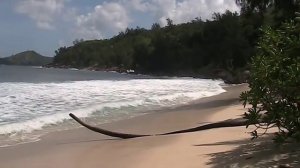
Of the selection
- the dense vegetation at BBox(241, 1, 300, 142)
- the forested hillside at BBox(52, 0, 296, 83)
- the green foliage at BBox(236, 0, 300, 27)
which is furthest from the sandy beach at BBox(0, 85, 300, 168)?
the forested hillside at BBox(52, 0, 296, 83)

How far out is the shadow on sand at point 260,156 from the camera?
6.36 metres

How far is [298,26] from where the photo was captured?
21.8 ft

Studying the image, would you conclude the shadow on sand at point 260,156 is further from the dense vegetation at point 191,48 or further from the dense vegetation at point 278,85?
the dense vegetation at point 191,48

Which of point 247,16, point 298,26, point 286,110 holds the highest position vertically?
point 247,16

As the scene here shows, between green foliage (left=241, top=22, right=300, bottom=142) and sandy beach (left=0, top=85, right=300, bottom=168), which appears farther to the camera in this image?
sandy beach (left=0, top=85, right=300, bottom=168)

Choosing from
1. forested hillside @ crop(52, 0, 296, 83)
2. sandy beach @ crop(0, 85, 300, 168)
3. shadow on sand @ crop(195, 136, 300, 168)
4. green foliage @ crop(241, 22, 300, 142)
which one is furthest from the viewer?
forested hillside @ crop(52, 0, 296, 83)

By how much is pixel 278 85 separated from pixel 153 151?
331 cm

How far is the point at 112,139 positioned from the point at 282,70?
5.42 m

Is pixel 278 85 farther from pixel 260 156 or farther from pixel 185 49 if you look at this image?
pixel 185 49

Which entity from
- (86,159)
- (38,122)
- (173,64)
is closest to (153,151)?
(86,159)

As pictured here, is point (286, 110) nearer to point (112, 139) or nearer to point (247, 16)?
point (112, 139)

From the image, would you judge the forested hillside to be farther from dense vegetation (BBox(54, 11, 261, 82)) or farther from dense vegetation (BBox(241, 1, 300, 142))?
dense vegetation (BBox(241, 1, 300, 142))

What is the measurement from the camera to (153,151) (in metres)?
8.75

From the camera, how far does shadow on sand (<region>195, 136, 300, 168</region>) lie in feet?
20.9
